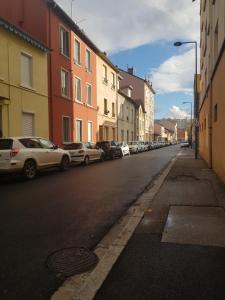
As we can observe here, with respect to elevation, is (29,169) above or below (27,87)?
below

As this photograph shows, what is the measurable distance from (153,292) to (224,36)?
8.37 meters

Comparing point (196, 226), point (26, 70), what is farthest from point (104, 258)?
point (26, 70)

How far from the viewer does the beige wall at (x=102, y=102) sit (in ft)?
111

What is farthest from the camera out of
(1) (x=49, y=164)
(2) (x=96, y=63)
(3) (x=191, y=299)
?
(2) (x=96, y=63)

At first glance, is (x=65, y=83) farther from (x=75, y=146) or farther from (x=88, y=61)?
(x=75, y=146)

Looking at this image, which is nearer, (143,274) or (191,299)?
(191,299)

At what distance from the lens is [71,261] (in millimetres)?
4434

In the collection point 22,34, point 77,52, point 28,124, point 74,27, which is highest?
point 74,27

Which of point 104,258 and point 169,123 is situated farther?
point 169,123

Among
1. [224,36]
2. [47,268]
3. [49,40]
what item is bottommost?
[47,268]

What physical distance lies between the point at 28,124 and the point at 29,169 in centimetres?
690

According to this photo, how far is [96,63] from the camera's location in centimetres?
3281

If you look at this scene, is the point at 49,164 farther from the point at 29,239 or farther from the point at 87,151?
the point at 29,239

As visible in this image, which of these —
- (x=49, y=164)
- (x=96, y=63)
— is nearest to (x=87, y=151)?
(x=49, y=164)
